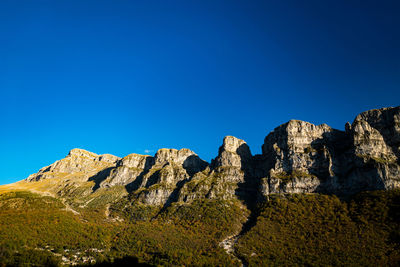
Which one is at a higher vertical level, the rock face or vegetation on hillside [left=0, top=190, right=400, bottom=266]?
the rock face

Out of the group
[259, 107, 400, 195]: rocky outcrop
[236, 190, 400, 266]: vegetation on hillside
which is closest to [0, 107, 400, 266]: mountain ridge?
[236, 190, 400, 266]: vegetation on hillside

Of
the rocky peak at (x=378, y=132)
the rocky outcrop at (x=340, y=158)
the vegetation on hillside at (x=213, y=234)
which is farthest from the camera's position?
the rocky peak at (x=378, y=132)

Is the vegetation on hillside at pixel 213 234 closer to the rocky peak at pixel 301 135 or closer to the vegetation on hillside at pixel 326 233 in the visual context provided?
the vegetation on hillside at pixel 326 233

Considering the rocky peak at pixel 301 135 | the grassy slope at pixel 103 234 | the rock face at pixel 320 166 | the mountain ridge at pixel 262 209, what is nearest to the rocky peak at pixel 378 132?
the rock face at pixel 320 166

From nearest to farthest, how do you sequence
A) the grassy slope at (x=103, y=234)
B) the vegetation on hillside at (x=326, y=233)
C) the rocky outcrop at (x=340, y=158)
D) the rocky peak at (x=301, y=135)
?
the vegetation on hillside at (x=326, y=233) → the grassy slope at (x=103, y=234) → the rocky outcrop at (x=340, y=158) → the rocky peak at (x=301, y=135)

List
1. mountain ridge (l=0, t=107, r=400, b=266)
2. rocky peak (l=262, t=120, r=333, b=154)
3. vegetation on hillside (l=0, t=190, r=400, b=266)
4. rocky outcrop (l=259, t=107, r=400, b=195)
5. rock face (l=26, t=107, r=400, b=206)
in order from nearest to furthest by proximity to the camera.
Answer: vegetation on hillside (l=0, t=190, r=400, b=266) < mountain ridge (l=0, t=107, r=400, b=266) < rocky outcrop (l=259, t=107, r=400, b=195) < rock face (l=26, t=107, r=400, b=206) < rocky peak (l=262, t=120, r=333, b=154)

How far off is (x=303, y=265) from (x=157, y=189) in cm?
12304

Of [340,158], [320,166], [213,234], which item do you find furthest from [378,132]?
[213,234]

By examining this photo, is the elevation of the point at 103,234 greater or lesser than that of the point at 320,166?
lesser

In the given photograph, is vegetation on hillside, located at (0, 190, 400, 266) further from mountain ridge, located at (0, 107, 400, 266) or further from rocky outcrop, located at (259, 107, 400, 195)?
rocky outcrop, located at (259, 107, 400, 195)

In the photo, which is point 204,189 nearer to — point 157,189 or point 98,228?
point 157,189

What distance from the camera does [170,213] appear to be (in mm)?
164625

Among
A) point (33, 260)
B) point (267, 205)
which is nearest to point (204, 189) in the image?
point (267, 205)

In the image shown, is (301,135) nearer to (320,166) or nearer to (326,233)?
(320,166)
